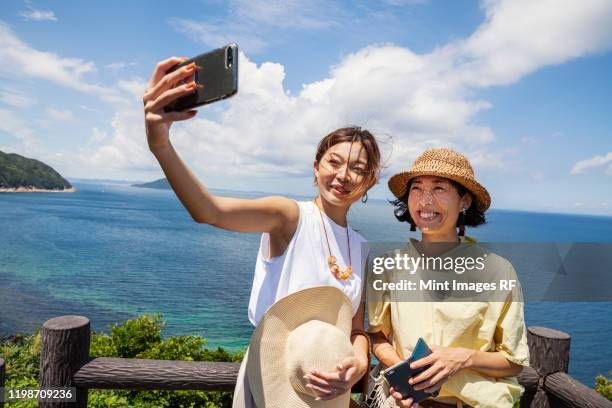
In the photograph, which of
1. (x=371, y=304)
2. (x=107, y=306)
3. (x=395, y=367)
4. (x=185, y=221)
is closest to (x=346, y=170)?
(x=371, y=304)

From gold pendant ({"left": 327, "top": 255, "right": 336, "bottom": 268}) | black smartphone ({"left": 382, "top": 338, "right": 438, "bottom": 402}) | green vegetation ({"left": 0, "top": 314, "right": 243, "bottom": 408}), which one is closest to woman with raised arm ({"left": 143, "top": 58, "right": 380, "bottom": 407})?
gold pendant ({"left": 327, "top": 255, "right": 336, "bottom": 268})

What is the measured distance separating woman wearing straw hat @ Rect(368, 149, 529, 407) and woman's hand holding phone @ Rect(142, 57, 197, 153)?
4.38ft

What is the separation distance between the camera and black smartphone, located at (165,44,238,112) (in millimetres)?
1436

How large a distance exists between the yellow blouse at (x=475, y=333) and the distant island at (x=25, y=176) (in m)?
174

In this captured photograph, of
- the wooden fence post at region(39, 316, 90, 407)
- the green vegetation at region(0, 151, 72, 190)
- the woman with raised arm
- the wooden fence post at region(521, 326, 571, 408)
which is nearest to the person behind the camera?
the woman with raised arm

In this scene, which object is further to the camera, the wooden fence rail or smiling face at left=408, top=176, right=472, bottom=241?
the wooden fence rail

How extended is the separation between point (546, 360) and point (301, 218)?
229cm

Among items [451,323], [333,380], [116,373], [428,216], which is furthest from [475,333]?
[116,373]

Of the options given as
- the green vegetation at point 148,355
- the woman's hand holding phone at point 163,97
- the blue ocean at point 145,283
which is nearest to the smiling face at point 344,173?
the woman's hand holding phone at point 163,97

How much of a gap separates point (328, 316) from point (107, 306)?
52.8 meters

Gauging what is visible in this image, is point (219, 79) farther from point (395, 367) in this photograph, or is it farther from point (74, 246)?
point (74, 246)

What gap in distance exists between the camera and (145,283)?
202 feet

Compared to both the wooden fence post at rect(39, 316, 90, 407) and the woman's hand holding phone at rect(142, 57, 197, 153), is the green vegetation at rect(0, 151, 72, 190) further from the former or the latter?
the woman's hand holding phone at rect(142, 57, 197, 153)

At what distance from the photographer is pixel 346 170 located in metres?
2.34
